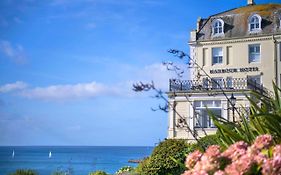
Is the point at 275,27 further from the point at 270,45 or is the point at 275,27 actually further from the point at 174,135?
the point at 174,135

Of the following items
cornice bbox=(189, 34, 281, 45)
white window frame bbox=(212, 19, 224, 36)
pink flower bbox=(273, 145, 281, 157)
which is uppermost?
Result: white window frame bbox=(212, 19, 224, 36)

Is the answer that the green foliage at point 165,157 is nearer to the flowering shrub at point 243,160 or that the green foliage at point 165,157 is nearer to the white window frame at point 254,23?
the flowering shrub at point 243,160

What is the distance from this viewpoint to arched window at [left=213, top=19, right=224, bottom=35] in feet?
129

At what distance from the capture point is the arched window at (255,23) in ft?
125

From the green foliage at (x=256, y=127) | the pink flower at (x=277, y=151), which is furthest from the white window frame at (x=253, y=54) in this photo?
the pink flower at (x=277, y=151)

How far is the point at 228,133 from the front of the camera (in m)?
4.30

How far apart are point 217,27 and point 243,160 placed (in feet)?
122

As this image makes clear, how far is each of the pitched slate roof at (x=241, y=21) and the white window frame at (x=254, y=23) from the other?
26cm

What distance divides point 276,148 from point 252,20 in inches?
1448

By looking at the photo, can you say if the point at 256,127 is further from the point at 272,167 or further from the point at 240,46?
the point at 240,46

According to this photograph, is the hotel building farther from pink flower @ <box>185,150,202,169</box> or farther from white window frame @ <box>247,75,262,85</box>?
pink flower @ <box>185,150,202,169</box>

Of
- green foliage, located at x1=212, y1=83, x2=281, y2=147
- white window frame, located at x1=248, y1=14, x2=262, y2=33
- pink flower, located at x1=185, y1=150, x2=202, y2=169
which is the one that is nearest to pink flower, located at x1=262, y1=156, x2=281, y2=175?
pink flower, located at x1=185, y1=150, x2=202, y2=169

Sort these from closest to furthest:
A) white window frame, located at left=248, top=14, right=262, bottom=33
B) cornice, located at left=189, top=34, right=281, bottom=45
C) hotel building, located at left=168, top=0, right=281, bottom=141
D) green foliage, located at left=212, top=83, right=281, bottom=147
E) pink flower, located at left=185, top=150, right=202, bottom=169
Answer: pink flower, located at left=185, top=150, right=202, bottom=169 → green foliage, located at left=212, top=83, right=281, bottom=147 → hotel building, located at left=168, top=0, right=281, bottom=141 → cornice, located at left=189, top=34, right=281, bottom=45 → white window frame, located at left=248, top=14, right=262, bottom=33

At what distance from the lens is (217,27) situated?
3969 cm
